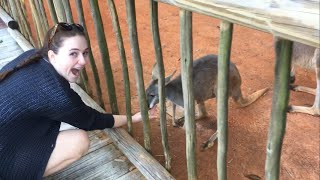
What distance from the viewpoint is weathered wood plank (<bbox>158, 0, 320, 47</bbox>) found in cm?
100

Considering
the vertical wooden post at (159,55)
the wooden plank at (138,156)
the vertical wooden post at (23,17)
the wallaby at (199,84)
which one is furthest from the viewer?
the vertical wooden post at (23,17)

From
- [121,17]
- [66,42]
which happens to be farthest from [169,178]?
[121,17]

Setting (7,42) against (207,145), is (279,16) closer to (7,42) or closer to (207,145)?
(207,145)

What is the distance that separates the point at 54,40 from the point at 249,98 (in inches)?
88.3

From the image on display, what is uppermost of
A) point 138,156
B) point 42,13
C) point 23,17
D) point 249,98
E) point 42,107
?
point 42,13

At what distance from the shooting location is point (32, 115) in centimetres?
206

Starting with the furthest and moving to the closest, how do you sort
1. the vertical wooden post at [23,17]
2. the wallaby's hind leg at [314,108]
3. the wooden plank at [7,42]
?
the wooden plank at [7,42]
the vertical wooden post at [23,17]
the wallaby's hind leg at [314,108]

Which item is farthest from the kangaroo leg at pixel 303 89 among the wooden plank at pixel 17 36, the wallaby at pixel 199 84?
the wooden plank at pixel 17 36

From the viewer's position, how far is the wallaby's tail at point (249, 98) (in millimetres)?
3529

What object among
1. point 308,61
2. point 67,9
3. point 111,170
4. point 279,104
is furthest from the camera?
point 308,61

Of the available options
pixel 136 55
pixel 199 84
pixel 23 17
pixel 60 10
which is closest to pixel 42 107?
pixel 136 55

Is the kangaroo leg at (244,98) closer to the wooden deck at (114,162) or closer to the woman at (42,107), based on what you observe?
the wooden deck at (114,162)

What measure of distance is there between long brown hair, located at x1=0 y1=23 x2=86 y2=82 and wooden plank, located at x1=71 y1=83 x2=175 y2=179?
0.87m

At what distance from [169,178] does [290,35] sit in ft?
4.79
